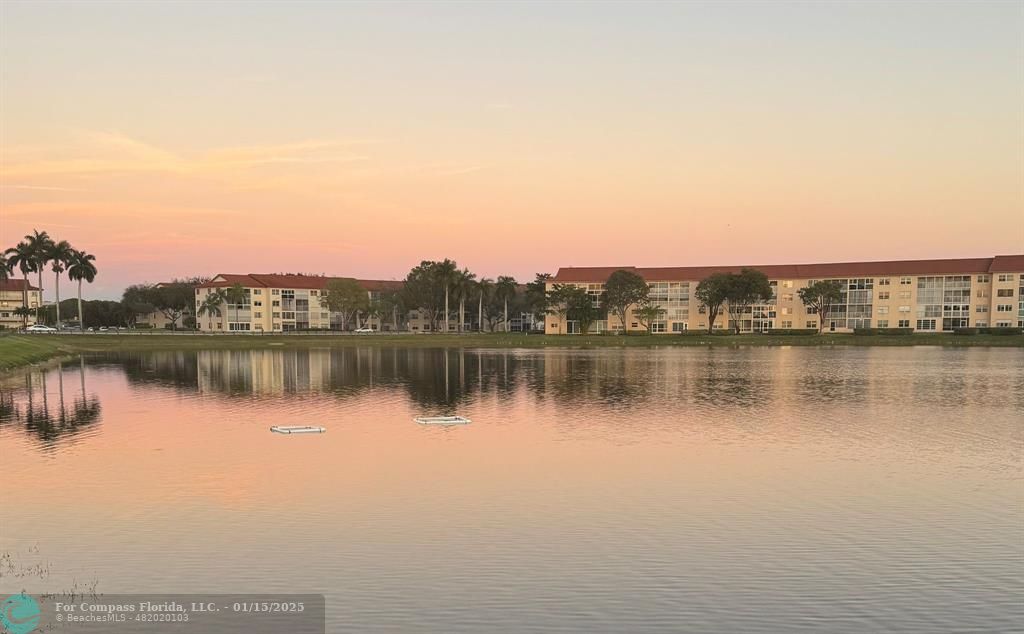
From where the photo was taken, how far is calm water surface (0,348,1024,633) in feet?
44.4

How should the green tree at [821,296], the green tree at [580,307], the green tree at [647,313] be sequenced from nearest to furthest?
the green tree at [821,296], the green tree at [580,307], the green tree at [647,313]

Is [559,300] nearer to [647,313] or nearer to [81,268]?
[647,313]

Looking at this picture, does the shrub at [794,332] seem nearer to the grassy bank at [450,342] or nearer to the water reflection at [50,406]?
the grassy bank at [450,342]

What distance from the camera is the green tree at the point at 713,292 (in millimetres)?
147125

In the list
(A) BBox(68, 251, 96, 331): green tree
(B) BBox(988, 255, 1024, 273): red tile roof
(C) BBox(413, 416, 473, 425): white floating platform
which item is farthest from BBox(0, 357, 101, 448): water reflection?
(B) BBox(988, 255, 1024, 273): red tile roof

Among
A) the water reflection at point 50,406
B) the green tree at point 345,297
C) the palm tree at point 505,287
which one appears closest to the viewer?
the water reflection at point 50,406

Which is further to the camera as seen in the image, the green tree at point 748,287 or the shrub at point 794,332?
the green tree at point 748,287

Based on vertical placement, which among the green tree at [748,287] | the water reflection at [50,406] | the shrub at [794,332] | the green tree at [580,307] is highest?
the green tree at [748,287]

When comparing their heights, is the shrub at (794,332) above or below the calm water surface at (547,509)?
below

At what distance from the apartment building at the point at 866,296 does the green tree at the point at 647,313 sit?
8.01 ft

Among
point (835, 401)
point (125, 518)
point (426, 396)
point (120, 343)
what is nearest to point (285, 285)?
point (120, 343)

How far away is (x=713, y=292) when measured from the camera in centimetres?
14875

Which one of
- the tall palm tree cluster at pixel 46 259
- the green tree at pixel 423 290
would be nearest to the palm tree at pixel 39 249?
the tall palm tree cluster at pixel 46 259

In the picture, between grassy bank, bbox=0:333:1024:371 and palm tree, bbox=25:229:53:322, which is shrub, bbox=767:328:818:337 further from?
palm tree, bbox=25:229:53:322
